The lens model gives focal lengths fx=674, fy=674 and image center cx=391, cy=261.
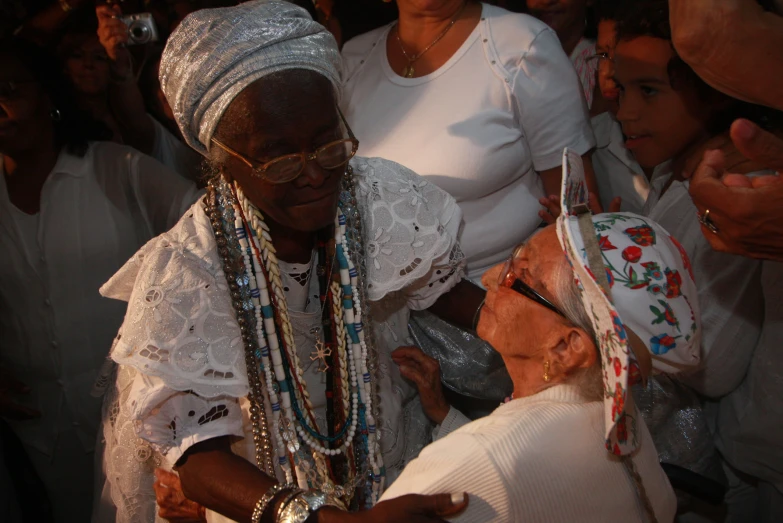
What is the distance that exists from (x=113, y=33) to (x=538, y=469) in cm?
323

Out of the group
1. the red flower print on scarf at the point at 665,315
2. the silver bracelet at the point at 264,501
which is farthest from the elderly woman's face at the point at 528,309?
the silver bracelet at the point at 264,501

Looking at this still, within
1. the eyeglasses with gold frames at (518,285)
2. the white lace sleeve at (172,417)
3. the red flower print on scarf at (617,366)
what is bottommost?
the white lace sleeve at (172,417)

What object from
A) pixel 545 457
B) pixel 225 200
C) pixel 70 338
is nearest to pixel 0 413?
pixel 70 338

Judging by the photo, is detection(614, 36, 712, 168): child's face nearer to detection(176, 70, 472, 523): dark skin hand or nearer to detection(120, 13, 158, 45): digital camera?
detection(176, 70, 472, 523): dark skin hand

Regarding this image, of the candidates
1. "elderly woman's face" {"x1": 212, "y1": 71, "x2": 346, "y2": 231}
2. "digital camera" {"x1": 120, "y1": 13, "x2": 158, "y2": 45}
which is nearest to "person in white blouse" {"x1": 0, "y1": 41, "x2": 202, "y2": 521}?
"digital camera" {"x1": 120, "y1": 13, "x2": 158, "y2": 45}

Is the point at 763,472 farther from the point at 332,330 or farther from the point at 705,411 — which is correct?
the point at 332,330

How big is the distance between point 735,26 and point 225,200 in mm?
1480

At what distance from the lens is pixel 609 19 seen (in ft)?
9.57

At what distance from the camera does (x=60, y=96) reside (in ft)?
10.7

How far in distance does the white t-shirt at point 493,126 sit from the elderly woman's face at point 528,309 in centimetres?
84

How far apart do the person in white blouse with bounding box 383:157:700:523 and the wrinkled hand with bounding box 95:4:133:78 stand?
2748mm

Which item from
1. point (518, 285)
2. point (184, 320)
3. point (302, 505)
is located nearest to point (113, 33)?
point (184, 320)

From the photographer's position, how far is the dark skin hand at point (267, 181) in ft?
5.97

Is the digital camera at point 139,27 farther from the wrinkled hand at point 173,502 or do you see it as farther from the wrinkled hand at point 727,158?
the wrinkled hand at point 727,158
